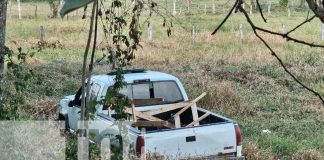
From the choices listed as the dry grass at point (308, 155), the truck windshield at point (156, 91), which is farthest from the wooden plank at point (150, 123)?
the dry grass at point (308, 155)

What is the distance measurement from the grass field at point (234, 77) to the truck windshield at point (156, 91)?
1205 millimetres

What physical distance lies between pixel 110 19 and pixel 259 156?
3.91 metres

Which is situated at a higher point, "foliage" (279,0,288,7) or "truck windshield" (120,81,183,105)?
"foliage" (279,0,288,7)

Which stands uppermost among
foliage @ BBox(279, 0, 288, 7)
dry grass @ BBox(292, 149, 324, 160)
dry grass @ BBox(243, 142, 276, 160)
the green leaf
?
the green leaf

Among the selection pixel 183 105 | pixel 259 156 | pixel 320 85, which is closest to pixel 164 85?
pixel 183 105

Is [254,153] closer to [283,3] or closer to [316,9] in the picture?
[283,3]

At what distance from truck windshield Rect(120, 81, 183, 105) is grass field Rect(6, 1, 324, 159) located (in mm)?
1205

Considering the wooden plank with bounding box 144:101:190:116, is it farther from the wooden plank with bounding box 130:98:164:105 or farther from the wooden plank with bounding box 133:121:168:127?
the wooden plank with bounding box 133:121:168:127

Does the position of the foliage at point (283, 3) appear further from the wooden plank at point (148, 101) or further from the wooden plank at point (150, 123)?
the wooden plank at point (148, 101)

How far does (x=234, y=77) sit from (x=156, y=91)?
7035mm

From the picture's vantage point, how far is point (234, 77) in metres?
14.6

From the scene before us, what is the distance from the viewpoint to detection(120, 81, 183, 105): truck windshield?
7719mm

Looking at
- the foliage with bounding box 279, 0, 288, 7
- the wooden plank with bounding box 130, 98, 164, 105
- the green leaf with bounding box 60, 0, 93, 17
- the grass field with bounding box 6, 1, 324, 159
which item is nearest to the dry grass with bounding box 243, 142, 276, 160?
the grass field with bounding box 6, 1, 324, 159

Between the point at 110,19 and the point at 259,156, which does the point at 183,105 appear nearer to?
the point at 259,156
